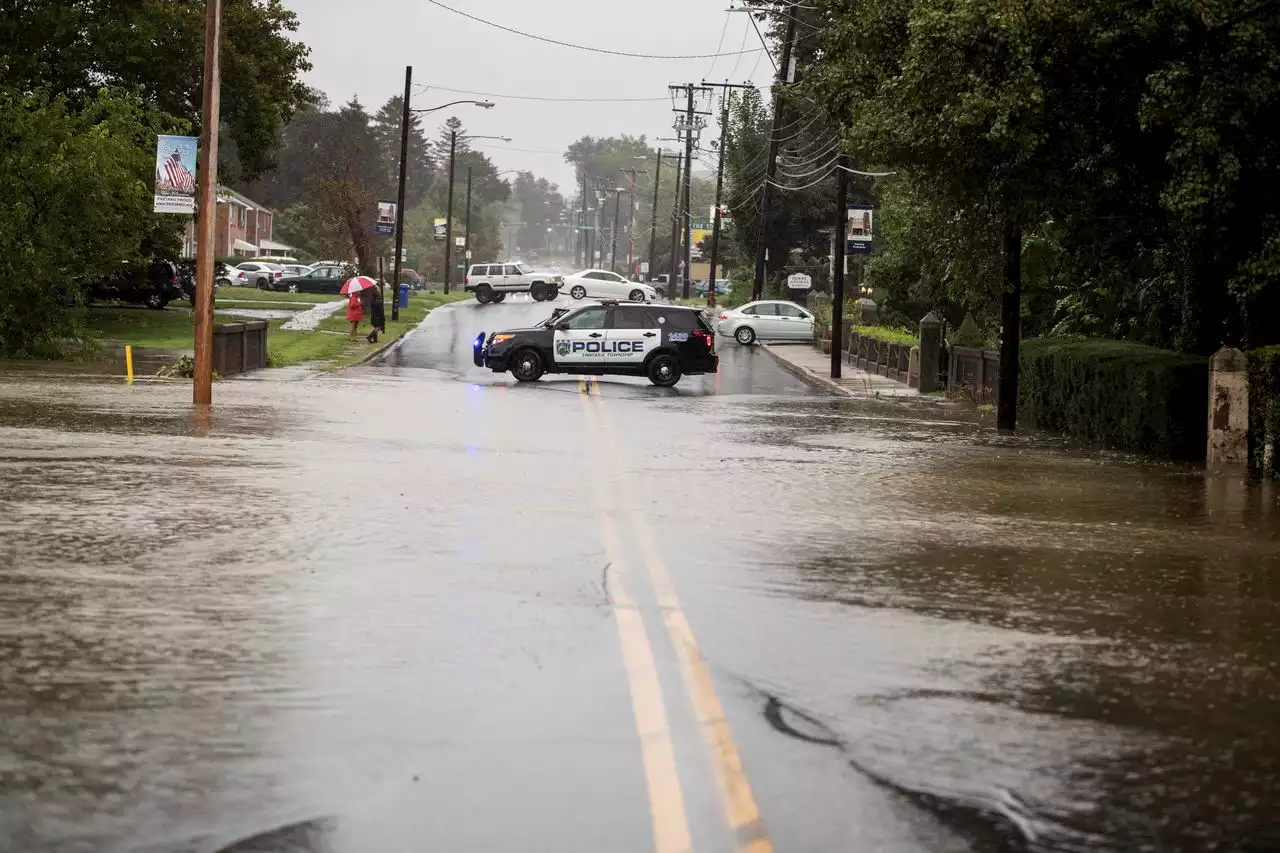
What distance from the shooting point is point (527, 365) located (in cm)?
3619

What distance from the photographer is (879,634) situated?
9.63m

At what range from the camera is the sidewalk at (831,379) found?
38531 mm

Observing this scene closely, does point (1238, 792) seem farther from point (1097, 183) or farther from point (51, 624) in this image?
point (1097, 183)

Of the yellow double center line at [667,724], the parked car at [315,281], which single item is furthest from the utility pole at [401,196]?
the yellow double center line at [667,724]

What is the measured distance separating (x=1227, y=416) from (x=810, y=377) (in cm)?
2281

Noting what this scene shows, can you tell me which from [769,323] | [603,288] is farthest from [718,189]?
[769,323]

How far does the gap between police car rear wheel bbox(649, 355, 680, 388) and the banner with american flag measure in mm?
12580

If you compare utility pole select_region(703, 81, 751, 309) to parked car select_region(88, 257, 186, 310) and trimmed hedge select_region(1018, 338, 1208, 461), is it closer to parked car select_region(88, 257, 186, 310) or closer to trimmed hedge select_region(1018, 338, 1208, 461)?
parked car select_region(88, 257, 186, 310)

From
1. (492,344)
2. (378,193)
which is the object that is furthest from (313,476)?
(378,193)

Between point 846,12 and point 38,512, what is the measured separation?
17.4 m

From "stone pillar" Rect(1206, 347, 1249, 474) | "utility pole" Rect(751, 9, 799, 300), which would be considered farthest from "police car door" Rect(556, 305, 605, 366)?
"utility pole" Rect(751, 9, 799, 300)

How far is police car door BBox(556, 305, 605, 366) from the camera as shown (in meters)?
36.3

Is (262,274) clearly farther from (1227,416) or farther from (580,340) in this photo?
(1227,416)

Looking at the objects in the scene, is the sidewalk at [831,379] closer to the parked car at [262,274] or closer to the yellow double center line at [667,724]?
the yellow double center line at [667,724]
